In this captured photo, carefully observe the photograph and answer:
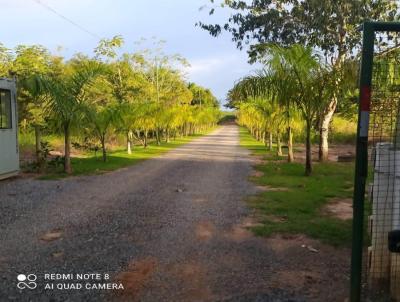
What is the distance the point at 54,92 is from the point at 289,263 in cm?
910

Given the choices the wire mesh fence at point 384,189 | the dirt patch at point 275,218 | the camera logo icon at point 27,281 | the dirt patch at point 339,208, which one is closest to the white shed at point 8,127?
the dirt patch at point 275,218

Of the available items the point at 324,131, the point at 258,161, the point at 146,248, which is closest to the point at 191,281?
the point at 146,248

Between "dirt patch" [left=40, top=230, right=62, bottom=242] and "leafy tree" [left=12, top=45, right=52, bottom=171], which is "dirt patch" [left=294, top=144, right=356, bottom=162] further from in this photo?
"dirt patch" [left=40, top=230, right=62, bottom=242]

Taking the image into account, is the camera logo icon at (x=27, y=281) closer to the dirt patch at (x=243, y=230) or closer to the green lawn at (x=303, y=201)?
the dirt patch at (x=243, y=230)

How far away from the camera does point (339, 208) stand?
8.16 metres

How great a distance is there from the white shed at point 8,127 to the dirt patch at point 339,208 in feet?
26.2

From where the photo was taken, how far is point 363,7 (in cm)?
1563

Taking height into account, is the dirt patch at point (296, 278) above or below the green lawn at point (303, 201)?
below

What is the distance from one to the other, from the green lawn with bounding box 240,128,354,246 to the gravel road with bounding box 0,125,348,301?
0.45 meters

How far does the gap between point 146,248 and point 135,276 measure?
1.01 meters

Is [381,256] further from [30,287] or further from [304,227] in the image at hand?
[30,287]

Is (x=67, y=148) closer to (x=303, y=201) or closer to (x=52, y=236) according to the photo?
(x=52, y=236)

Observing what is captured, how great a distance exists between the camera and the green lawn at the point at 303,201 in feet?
21.2

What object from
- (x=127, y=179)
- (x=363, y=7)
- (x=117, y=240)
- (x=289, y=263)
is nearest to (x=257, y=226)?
(x=289, y=263)
